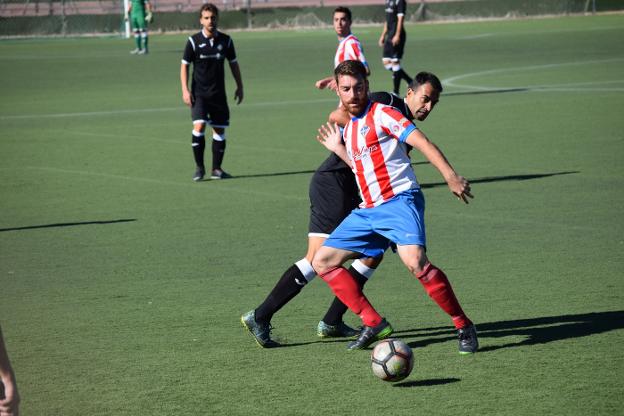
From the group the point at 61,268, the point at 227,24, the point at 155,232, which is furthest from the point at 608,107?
the point at 227,24

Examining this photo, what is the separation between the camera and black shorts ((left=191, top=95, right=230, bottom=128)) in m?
14.5

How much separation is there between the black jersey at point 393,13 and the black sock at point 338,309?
55.0ft

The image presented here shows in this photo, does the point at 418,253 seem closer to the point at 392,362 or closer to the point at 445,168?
the point at 445,168

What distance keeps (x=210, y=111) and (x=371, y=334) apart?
802 centimetres

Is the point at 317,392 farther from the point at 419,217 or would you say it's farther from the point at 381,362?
the point at 419,217

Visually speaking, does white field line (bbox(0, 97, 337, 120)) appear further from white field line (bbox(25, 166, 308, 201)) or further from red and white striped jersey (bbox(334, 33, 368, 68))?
red and white striped jersey (bbox(334, 33, 368, 68))

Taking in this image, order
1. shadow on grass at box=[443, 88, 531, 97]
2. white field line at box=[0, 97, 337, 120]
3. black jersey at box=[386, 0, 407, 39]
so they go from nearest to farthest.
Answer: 1. white field line at box=[0, 97, 337, 120]
2. black jersey at box=[386, 0, 407, 39]
3. shadow on grass at box=[443, 88, 531, 97]

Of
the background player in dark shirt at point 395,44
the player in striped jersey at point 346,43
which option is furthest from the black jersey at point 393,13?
the player in striped jersey at point 346,43

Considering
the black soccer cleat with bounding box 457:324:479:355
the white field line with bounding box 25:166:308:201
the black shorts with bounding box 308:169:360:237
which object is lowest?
the white field line with bounding box 25:166:308:201

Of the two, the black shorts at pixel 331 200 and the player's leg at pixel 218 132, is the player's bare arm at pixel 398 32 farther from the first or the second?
the black shorts at pixel 331 200

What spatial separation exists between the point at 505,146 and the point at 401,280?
801cm

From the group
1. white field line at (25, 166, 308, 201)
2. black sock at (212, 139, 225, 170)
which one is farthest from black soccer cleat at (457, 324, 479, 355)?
black sock at (212, 139, 225, 170)

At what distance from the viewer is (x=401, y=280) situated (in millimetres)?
9008

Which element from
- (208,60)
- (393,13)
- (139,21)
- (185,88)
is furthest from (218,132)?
(139,21)
